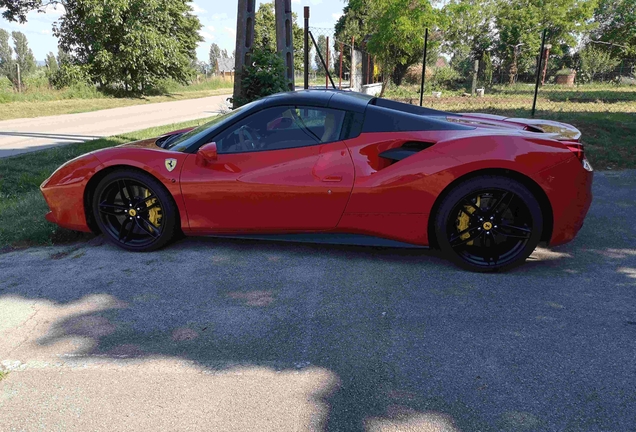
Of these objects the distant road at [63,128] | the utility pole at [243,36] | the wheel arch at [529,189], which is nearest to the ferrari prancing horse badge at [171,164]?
the wheel arch at [529,189]

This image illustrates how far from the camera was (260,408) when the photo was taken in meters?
2.12

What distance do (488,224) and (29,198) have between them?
521 centimetres

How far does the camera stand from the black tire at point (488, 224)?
345 centimetres

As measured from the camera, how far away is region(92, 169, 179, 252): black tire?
3.89m

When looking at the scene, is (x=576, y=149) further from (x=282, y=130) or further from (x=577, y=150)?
(x=282, y=130)

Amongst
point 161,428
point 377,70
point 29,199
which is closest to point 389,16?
point 377,70

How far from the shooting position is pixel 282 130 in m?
3.80

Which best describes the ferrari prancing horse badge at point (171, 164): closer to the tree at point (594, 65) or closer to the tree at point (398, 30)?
the tree at point (398, 30)

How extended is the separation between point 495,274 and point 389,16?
2209cm

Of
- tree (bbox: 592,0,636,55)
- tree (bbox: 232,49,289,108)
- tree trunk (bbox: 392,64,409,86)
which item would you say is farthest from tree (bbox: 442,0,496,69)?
tree (bbox: 232,49,289,108)

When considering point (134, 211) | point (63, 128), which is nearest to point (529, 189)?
point (134, 211)

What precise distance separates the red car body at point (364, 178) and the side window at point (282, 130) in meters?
0.07

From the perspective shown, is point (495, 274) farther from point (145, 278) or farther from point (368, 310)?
point (145, 278)

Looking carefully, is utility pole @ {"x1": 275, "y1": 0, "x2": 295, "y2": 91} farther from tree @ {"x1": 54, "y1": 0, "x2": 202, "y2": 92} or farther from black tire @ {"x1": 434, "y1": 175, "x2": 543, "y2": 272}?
tree @ {"x1": 54, "y1": 0, "x2": 202, "y2": 92}
